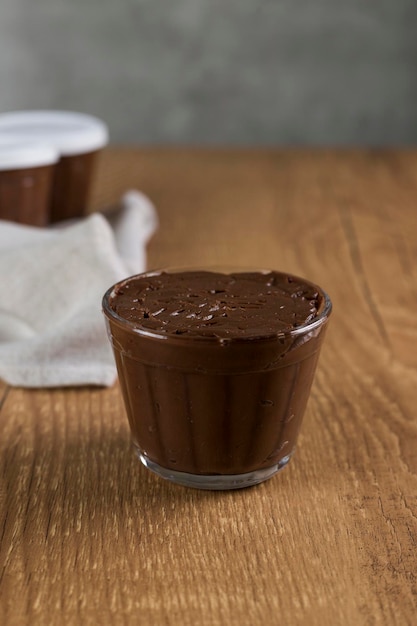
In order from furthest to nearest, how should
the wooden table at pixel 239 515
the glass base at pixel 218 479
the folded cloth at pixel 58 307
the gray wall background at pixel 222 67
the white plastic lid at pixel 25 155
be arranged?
the gray wall background at pixel 222 67
the white plastic lid at pixel 25 155
the folded cloth at pixel 58 307
the glass base at pixel 218 479
the wooden table at pixel 239 515

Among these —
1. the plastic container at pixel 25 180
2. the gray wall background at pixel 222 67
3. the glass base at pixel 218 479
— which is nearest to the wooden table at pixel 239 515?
the glass base at pixel 218 479

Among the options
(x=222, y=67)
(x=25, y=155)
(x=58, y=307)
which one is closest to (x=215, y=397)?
(x=58, y=307)

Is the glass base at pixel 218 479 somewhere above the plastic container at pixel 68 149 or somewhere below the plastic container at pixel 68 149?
above

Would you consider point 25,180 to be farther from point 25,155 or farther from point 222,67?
point 222,67

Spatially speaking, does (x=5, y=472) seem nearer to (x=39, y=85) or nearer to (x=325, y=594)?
(x=325, y=594)

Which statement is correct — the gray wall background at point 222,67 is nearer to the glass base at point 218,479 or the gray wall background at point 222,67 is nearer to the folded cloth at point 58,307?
the folded cloth at point 58,307

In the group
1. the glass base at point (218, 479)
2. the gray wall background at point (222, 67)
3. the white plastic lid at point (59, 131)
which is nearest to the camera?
the glass base at point (218, 479)

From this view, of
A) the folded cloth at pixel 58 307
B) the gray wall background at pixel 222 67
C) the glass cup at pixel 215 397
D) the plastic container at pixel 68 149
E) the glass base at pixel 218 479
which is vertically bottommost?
the gray wall background at pixel 222 67
